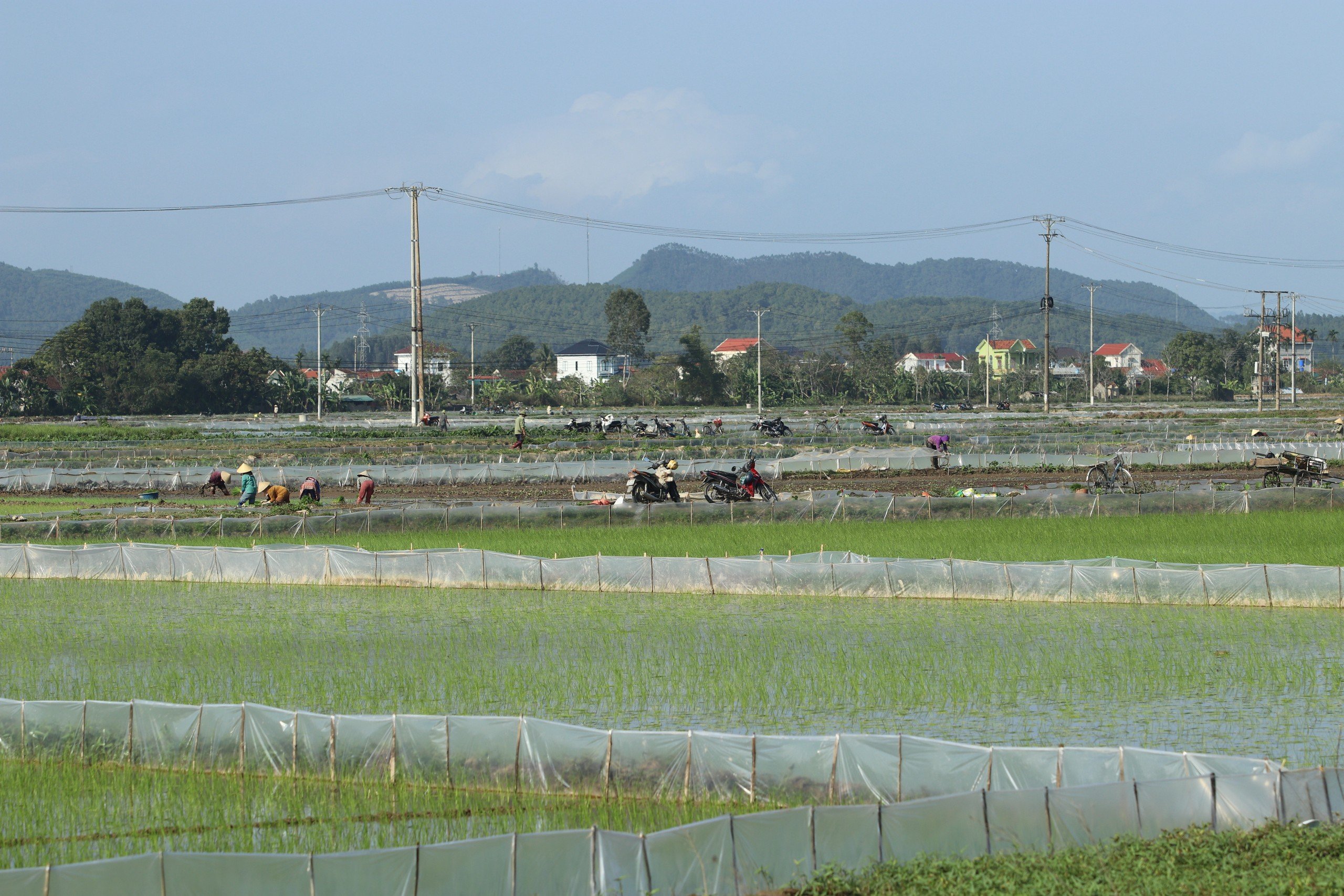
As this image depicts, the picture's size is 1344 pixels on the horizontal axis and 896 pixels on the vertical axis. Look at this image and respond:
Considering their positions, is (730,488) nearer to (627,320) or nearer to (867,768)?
(867,768)

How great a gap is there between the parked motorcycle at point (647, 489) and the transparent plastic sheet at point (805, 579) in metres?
9.02

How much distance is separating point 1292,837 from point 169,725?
365 inches

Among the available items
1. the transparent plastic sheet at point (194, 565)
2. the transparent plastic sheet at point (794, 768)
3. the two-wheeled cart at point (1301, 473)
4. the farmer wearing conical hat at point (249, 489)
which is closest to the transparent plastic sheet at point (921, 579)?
the transparent plastic sheet at point (794, 768)

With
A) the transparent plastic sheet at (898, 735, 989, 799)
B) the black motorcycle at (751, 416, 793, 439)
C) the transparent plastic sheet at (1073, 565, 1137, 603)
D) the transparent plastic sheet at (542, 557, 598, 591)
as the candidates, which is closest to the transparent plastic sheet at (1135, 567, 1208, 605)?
the transparent plastic sheet at (1073, 565, 1137, 603)

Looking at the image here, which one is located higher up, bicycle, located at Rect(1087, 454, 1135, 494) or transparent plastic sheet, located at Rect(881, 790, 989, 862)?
bicycle, located at Rect(1087, 454, 1135, 494)

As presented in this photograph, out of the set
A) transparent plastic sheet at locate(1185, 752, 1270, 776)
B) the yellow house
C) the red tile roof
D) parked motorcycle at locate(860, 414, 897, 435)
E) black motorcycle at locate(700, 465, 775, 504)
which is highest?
the red tile roof

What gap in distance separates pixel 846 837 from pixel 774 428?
4446 cm

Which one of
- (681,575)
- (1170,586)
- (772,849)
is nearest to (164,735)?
(772,849)

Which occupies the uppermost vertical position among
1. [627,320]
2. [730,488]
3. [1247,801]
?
[627,320]

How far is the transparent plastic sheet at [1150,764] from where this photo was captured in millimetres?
9141

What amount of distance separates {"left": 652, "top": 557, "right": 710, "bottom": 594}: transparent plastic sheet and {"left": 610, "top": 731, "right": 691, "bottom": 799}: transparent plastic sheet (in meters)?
9.70

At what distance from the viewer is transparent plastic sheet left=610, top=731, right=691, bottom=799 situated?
986cm

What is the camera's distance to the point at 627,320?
135125 millimetres

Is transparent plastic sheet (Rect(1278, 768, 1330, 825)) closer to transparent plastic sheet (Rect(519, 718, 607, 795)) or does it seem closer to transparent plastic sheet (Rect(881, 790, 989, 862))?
transparent plastic sheet (Rect(881, 790, 989, 862))
